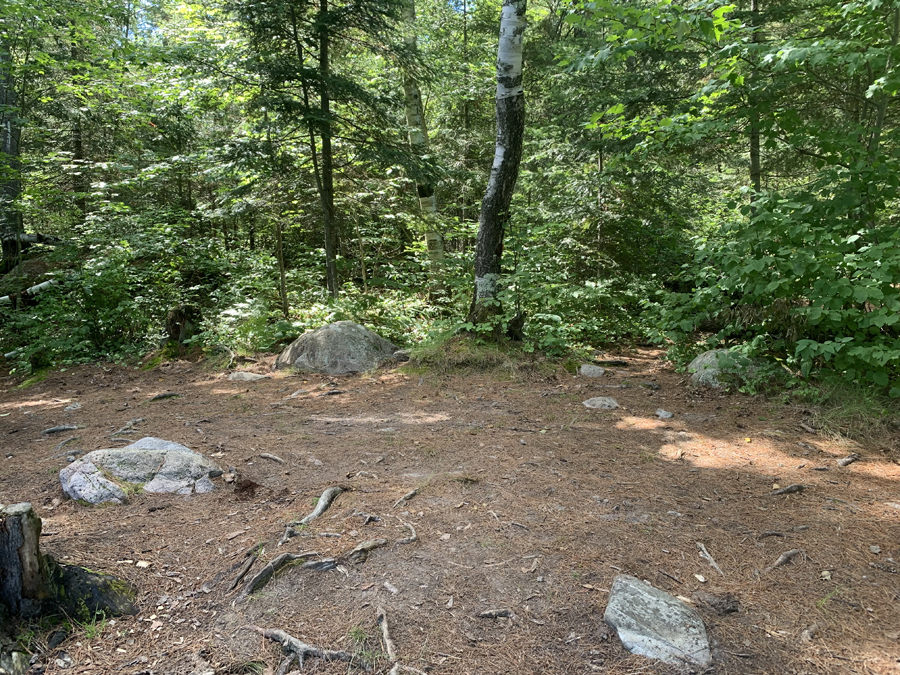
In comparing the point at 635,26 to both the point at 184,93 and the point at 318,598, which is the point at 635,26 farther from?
the point at 184,93

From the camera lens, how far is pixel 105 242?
31.7 feet

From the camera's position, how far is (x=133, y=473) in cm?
355

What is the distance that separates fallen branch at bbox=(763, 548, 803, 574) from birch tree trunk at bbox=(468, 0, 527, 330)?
16.0ft

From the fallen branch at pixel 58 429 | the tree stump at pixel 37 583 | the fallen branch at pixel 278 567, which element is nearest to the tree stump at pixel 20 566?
the tree stump at pixel 37 583

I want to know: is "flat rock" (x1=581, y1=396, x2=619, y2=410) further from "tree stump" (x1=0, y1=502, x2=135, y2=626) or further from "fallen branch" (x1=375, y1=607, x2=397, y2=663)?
"tree stump" (x1=0, y1=502, x2=135, y2=626)

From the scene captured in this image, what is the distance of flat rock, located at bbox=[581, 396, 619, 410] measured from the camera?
18.4 feet

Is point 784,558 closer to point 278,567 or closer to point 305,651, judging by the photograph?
point 305,651

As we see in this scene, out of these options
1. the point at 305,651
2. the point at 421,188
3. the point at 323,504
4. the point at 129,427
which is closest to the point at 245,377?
the point at 129,427

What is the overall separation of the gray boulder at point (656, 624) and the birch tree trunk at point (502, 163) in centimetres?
514

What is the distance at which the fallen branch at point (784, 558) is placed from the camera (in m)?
A: 2.60

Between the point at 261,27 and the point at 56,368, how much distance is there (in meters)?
6.58

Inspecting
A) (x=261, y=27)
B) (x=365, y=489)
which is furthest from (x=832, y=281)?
(x=261, y=27)

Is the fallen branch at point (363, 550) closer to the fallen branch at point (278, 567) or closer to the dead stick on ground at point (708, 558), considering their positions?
the fallen branch at point (278, 567)

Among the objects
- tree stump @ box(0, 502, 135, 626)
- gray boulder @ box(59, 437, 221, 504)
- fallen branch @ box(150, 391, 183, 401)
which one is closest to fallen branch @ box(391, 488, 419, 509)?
gray boulder @ box(59, 437, 221, 504)
